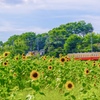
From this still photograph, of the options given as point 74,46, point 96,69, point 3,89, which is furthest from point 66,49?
point 3,89

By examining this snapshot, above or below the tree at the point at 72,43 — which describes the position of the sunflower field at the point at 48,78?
below

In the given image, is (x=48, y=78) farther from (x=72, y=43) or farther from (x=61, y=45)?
(x=61, y=45)

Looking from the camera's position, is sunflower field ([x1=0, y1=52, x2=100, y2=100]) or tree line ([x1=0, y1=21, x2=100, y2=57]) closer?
sunflower field ([x1=0, y1=52, x2=100, y2=100])

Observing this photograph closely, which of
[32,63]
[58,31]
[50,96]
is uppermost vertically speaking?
[58,31]

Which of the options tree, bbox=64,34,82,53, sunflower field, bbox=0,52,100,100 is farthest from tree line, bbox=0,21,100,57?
sunflower field, bbox=0,52,100,100

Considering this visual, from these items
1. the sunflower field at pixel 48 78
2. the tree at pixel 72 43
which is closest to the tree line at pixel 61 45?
the tree at pixel 72 43

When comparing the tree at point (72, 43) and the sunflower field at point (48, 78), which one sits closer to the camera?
the sunflower field at point (48, 78)

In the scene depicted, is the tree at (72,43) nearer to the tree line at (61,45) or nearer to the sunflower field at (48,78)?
the tree line at (61,45)

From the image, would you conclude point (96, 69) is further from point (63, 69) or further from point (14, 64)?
point (14, 64)

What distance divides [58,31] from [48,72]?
56.6 meters

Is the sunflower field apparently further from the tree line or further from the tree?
the tree

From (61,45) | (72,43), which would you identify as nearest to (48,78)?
(72,43)

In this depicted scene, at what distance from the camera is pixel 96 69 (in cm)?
1038

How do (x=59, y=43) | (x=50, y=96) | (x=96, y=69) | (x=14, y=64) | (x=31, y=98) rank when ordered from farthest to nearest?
(x=59, y=43) < (x=96, y=69) < (x=14, y=64) < (x=50, y=96) < (x=31, y=98)
